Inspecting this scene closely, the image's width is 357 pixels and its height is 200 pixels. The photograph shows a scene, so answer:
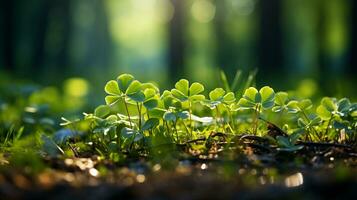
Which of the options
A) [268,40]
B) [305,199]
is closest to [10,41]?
[268,40]

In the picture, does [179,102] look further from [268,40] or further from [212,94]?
[268,40]

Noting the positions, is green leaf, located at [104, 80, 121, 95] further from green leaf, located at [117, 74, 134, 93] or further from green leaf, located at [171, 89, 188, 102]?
green leaf, located at [171, 89, 188, 102]

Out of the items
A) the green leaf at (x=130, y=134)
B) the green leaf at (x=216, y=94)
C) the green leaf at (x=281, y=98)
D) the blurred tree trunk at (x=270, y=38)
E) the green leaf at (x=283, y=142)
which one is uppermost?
the blurred tree trunk at (x=270, y=38)

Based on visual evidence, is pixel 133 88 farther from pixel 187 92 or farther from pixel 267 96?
pixel 267 96

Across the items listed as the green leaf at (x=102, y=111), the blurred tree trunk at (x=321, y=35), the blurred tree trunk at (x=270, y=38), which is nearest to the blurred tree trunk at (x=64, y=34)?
the blurred tree trunk at (x=270, y=38)

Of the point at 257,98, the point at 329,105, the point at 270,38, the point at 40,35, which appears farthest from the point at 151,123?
the point at 40,35

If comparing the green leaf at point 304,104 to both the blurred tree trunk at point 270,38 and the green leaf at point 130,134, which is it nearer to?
the green leaf at point 130,134
